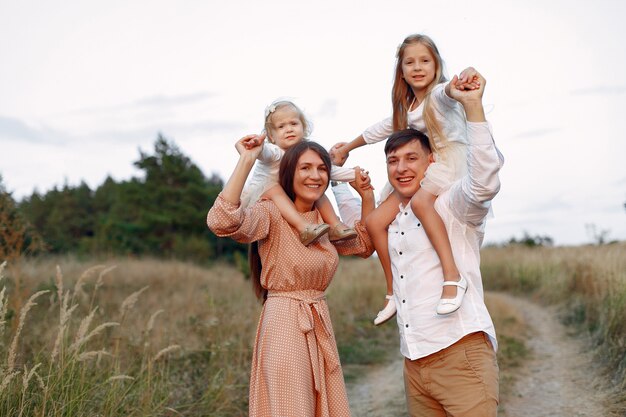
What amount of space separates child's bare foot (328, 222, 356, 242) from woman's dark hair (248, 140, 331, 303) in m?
0.26

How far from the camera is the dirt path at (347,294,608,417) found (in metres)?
6.67

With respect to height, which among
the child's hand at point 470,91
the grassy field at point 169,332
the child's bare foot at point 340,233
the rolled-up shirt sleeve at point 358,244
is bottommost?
the grassy field at point 169,332

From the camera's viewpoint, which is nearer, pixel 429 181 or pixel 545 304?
pixel 429 181

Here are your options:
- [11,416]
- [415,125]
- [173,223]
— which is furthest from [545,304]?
[173,223]

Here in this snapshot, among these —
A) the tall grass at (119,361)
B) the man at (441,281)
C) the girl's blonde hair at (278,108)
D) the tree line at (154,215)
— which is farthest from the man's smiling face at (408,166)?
the tree line at (154,215)

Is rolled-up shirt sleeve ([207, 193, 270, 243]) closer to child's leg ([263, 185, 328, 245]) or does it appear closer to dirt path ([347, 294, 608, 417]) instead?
child's leg ([263, 185, 328, 245])

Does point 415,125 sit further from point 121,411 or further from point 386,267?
point 121,411

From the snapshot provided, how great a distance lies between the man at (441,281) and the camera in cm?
322

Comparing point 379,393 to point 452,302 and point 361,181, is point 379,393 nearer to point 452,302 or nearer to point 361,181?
point 361,181

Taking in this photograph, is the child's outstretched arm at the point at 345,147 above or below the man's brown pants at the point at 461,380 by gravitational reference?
above

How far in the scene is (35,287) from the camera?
11078mm

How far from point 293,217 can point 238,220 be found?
0.46 metres

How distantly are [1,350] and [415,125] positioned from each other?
341 centimetres

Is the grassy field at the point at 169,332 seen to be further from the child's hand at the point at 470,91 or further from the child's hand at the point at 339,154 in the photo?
the child's hand at the point at 470,91
